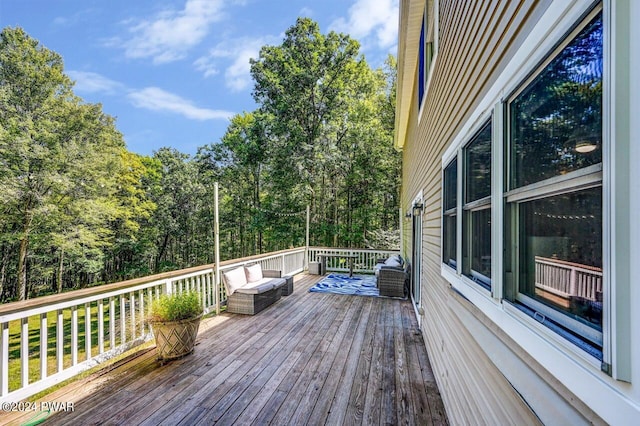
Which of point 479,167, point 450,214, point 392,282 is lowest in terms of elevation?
point 392,282

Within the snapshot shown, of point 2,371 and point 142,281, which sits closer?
point 2,371

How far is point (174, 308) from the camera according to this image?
11.2 ft

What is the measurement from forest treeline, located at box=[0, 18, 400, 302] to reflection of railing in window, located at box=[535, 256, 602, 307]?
11542mm

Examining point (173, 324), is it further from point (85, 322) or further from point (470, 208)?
point (470, 208)

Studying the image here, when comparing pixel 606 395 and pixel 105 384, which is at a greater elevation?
pixel 606 395

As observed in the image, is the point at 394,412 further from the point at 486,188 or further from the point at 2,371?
the point at 2,371

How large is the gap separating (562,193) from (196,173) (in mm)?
19707

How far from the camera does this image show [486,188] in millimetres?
1641

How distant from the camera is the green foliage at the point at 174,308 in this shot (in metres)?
3.36

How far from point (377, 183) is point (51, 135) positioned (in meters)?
13.9

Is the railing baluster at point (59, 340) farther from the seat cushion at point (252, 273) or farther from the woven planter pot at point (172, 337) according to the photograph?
the seat cushion at point (252, 273)

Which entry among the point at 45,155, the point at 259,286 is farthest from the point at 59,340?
the point at 45,155
